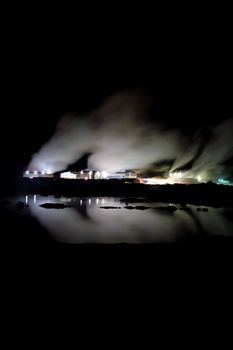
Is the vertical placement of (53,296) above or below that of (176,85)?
below

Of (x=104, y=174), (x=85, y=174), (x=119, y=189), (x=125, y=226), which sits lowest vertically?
(x=125, y=226)

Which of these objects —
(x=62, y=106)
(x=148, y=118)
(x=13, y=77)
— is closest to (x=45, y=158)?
(x=62, y=106)

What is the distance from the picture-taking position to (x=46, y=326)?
2.66 m

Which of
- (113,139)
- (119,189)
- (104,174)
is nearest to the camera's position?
(119,189)

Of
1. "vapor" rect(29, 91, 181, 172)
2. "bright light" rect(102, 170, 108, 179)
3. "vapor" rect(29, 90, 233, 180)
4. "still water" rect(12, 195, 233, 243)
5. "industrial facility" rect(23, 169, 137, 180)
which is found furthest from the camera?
"bright light" rect(102, 170, 108, 179)

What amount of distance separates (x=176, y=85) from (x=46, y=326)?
25.1 metres

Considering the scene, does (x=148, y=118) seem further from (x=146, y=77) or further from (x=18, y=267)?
(x=18, y=267)

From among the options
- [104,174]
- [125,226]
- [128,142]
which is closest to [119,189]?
[128,142]

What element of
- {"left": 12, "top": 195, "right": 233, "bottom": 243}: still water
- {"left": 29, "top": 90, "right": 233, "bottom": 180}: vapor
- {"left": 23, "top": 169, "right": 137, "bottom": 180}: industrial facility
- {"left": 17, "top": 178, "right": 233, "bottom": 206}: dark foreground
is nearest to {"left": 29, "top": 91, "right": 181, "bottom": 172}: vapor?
{"left": 29, "top": 90, "right": 233, "bottom": 180}: vapor

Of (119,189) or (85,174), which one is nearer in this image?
(119,189)

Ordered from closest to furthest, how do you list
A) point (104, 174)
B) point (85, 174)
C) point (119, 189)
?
point (119, 189), point (85, 174), point (104, 174)

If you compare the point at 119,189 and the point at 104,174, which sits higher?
the point at 104,174

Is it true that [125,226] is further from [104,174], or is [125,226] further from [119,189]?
[104,174]

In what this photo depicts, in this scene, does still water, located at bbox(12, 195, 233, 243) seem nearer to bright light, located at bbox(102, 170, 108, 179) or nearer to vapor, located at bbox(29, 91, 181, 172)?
vapor, located at bbox(29, 91, 181, 172)
